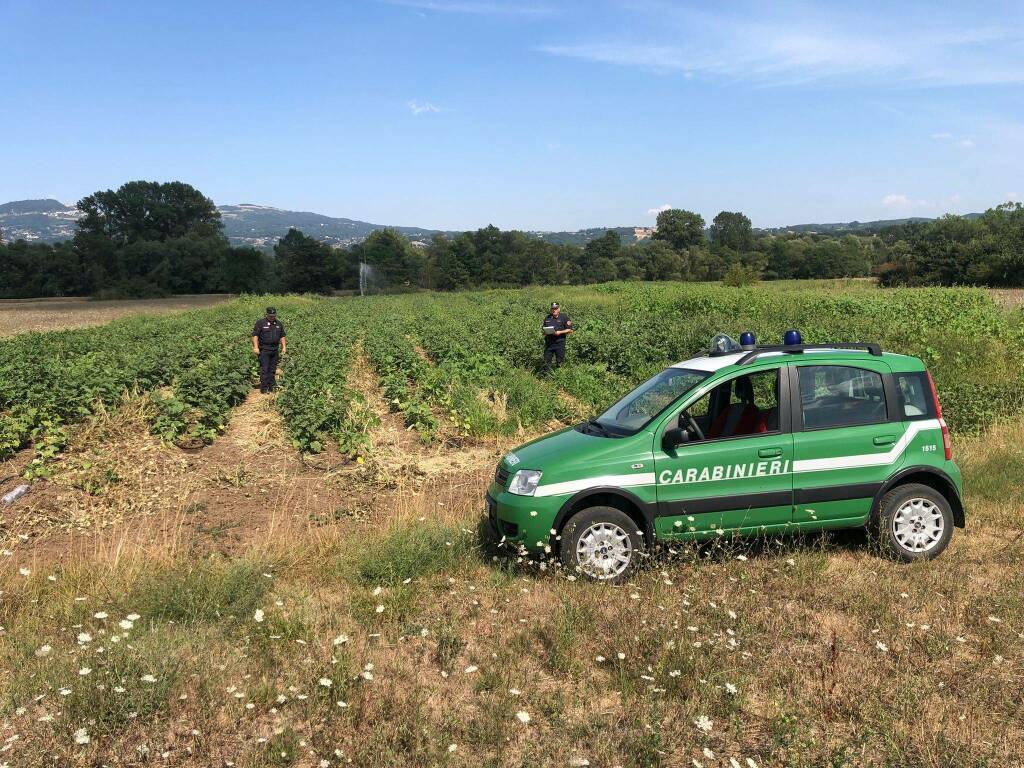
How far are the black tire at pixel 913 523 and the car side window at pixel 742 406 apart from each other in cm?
115

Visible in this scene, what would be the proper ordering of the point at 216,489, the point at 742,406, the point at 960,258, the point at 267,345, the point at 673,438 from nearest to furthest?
the point at 673,438
the point at 742,406
the point at 216,489
the point at 267,345
the point at 960,258

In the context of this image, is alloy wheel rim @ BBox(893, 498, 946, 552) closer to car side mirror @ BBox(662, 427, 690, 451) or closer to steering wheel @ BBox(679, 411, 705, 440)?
steering wheel @ BBox(679, 411, 705, 440)

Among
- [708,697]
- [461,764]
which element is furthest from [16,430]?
[708,697]

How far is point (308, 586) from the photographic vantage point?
5.46 metres

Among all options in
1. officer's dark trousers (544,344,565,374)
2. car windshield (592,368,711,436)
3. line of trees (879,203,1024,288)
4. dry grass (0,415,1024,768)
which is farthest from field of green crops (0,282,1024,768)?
line of trees (879,203,1024,288)

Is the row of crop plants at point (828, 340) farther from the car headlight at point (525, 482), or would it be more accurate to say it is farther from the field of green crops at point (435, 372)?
the car headlight at point (525, 482)

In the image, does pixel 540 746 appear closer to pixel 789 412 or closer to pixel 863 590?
pixel 863 590

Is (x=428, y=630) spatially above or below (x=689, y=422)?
below

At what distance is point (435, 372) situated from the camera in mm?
13867

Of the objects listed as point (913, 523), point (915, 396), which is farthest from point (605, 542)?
point (915, 396)

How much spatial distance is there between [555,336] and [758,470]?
10.1 meters

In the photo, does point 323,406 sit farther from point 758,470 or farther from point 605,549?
point 758,470

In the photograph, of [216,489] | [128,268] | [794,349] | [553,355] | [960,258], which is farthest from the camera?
[128,268]

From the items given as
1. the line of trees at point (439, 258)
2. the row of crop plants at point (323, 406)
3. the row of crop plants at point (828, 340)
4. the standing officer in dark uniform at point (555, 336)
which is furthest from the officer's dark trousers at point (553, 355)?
the line of trees at point (439, 258)
